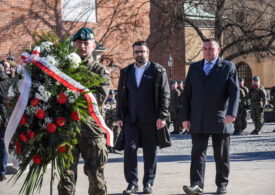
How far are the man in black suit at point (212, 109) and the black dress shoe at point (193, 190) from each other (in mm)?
22

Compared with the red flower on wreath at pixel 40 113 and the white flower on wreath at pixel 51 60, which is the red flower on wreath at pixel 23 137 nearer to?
the red flower on wreath at pixel 40 113

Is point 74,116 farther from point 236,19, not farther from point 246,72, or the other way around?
point 246,72

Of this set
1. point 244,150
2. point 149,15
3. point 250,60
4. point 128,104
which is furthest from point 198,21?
point 128,104

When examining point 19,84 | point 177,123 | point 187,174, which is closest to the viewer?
point 19,84

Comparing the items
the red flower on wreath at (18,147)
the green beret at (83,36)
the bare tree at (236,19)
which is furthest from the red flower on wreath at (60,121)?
the bare tree at (236,19)

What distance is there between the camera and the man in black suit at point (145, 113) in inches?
256

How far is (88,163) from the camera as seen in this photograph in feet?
15.8

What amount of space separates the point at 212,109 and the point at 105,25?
77.5ft

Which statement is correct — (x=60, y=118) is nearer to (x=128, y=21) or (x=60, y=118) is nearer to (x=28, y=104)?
(x=28, y=104)

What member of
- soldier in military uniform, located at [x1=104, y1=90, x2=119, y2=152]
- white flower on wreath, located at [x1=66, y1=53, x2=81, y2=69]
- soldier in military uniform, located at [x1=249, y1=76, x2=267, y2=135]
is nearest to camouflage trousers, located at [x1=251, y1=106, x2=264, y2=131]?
soldier in military uniform, located at [x1=249, y1=76, x2=267, y2=135]

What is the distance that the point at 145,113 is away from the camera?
6.55m

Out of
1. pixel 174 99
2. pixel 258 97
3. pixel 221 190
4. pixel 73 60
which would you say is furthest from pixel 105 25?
pixel 73 60

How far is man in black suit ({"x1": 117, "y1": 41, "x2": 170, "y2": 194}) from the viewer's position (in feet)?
21.4

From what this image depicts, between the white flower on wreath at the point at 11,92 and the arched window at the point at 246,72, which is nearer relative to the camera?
the white flower on wreath at the point at 11,92
